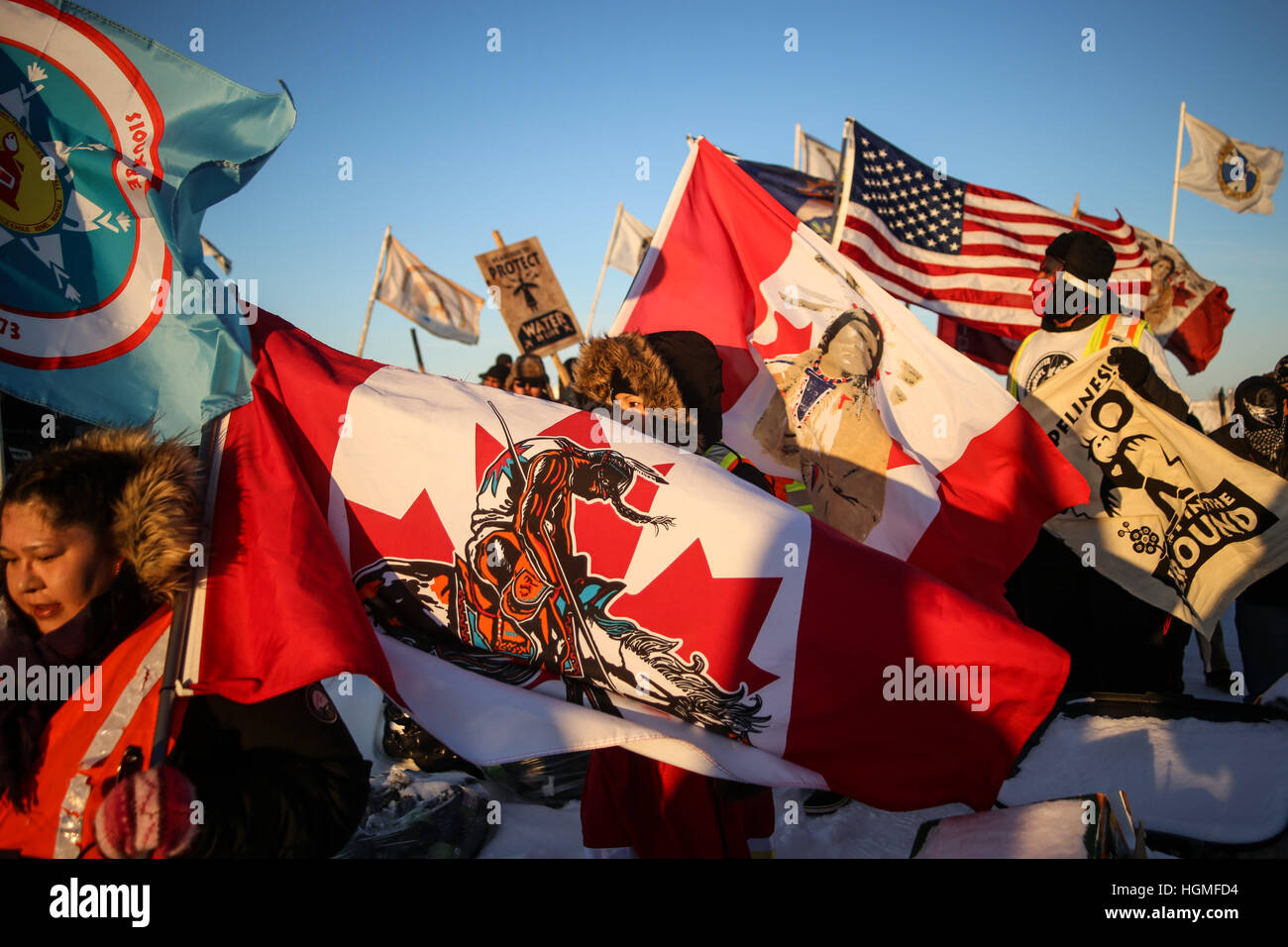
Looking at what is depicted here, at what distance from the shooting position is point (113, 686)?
5.95 ft

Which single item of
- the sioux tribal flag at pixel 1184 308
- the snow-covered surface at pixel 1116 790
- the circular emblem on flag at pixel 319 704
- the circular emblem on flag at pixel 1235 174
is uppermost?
the circular emblem on flag at pixel 1235 174

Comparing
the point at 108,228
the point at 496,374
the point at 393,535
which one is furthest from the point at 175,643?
the point at 496,374

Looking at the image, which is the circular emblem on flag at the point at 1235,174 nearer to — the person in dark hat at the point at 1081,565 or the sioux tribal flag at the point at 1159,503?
the person in dark hat at the point at 1081,565

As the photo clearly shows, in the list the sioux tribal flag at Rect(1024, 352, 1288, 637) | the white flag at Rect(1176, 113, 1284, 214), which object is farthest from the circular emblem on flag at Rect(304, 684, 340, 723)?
the white flag at Rect(1176, 113, 1284, 214)

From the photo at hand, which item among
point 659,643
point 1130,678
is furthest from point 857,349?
point 1130,678

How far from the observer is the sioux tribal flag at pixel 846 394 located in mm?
3766

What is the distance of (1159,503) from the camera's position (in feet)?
13.8

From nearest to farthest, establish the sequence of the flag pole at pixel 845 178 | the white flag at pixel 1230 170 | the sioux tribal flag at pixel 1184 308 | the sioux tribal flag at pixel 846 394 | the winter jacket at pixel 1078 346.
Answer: the sioux tribal flag at pixel 846 394 < the winter jacket at pixel 1078 346 < the flag pole at pixel 845 178 < the sioux tribal flag at pixel 1184 308 < the white flag at pixel 1230 170

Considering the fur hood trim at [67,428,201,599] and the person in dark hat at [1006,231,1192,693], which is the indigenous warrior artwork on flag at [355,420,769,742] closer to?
the fur hood trim at [67,428,201,599]

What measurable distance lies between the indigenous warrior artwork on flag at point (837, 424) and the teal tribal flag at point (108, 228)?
2.55 metres

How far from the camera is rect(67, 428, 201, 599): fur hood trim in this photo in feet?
6.06

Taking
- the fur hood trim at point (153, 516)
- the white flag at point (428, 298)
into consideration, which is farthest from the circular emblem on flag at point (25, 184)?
the white flag at point (428, 298)

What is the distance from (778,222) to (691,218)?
514 millimetres
